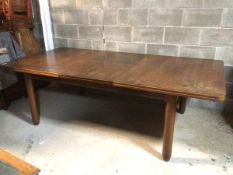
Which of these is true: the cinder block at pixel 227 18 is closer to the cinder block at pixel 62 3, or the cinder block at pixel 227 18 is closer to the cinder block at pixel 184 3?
the cinder block at pixel 184 3

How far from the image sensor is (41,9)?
9.90ft

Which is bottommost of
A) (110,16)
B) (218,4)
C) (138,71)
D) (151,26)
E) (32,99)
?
(32,99)

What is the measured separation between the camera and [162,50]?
8.51 ft

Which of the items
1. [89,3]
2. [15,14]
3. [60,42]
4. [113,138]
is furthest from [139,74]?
[15,14]

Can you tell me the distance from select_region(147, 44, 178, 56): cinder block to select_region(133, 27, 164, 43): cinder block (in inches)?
2.8

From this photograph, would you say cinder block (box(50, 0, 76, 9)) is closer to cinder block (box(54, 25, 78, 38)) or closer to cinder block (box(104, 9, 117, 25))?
cinder block (box(54, 25, 78, 38))

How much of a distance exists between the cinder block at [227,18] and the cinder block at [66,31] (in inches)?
72.2

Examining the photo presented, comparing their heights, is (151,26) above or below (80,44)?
above

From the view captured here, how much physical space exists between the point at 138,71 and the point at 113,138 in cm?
74

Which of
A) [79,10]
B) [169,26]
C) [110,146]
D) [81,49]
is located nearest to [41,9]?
[79,10]

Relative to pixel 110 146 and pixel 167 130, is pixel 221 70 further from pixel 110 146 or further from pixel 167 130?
pixel 110 146

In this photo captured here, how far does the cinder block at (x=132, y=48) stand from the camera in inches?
106

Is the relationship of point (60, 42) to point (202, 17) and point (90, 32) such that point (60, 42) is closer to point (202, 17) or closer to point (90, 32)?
point (90, 32)

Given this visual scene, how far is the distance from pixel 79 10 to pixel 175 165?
7.25 feet
